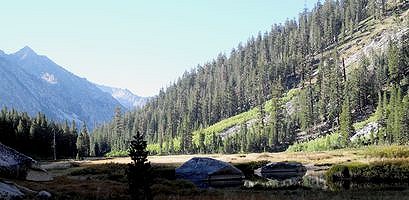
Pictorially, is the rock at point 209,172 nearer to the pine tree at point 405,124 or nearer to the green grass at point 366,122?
the pine tree at point 405,124

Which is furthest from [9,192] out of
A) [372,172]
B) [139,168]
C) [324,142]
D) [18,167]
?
[324,142]

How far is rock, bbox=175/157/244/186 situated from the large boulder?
20970mm

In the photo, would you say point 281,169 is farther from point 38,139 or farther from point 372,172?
point 38,139

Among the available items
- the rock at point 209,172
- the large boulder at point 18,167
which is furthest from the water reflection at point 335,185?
the large boulder at point 18,167

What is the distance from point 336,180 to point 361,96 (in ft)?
422

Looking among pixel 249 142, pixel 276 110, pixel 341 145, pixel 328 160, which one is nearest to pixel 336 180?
pixel 328 160

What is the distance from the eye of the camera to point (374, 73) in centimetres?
18675

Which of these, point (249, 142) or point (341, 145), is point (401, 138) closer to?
point (341, 145)

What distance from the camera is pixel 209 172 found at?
65.3m

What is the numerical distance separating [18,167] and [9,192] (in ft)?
62.1

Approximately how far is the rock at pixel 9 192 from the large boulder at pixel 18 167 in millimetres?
14902

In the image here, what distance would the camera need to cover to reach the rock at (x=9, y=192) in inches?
1183

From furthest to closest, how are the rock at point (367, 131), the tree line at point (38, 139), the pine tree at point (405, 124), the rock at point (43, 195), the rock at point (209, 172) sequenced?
the tree line at point (38, 139) → the rock at point (367, 131) → the pine tree at point (405, 124) → the rock at point (209, 172) → the rock at point (43, 195)

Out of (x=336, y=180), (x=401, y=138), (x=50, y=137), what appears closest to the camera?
(x=336, y=180)
